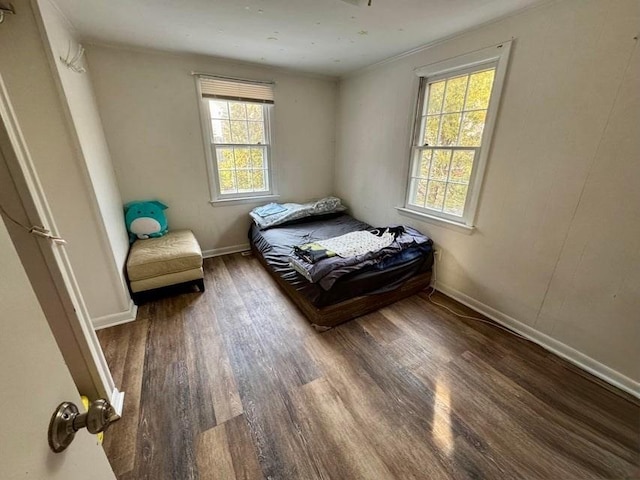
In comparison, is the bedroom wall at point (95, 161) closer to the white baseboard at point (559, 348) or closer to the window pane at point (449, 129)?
the window pane at point (449, 129)

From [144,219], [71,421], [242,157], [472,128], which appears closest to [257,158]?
[242,157]

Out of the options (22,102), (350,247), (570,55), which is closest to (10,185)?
(22,102)

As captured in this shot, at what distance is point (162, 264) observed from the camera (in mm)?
2352

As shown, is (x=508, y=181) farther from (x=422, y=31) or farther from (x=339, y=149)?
(x=339, y=149)

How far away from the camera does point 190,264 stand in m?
2.48

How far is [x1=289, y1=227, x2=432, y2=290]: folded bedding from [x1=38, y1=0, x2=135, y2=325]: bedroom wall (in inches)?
56.1

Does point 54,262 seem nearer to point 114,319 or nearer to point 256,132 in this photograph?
point 114,319

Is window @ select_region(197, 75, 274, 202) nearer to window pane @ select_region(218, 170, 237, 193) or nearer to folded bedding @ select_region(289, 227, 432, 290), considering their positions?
window pane @ select_region(218, 170, 237, 193)

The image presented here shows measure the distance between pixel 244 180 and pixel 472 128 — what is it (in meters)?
→ 2.63

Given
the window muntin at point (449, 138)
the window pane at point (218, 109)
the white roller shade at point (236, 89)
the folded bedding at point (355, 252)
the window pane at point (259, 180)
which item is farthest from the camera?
the window pane at point (259, 180)

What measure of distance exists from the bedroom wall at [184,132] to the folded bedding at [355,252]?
5.07 ft

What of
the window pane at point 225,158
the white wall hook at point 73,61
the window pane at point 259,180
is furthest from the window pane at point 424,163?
the white wall hook at point 73,61

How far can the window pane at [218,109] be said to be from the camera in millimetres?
3049

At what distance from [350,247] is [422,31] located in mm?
1891
